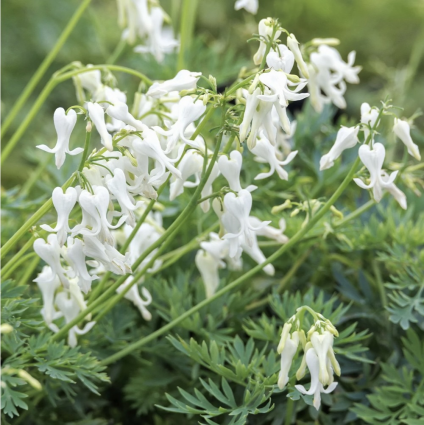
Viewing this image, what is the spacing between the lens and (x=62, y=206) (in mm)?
824

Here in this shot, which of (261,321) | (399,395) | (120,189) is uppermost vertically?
(120,189)

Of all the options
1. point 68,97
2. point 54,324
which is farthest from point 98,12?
point 54,324

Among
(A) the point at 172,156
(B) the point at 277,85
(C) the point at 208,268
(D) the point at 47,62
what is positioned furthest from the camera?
(D) the point at 47,62

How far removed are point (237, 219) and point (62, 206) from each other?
0.80 feet

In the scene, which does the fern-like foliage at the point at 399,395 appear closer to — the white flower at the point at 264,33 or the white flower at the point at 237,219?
the white flower at the point at 237,219

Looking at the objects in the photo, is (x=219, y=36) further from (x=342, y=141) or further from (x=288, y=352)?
(x=288, y=352)

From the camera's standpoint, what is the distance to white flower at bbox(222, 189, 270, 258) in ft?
2.95

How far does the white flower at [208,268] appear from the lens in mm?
1147

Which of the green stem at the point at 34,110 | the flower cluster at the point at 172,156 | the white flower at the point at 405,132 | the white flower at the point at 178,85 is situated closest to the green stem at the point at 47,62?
the green stem at the point at 34,110

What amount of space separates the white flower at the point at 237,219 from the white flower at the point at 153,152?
0.09 metres

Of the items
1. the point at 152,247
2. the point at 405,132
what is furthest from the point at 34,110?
the point at 405,132

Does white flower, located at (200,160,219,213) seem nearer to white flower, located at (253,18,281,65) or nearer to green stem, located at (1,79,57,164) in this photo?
white flower, located at (253,18,281,65)

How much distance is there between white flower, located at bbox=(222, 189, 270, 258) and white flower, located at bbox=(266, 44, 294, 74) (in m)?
0.17

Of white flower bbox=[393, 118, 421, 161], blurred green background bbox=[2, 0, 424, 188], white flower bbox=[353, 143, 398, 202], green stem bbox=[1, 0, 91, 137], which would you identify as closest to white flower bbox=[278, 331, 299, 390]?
white flower bbox=[353, 143, 398, 202]
